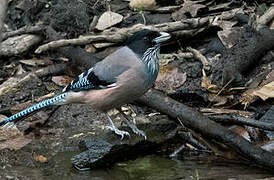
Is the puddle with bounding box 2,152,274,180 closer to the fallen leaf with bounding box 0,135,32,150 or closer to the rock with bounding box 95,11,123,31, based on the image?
the fallen leaf with bounding box 0,135,32,150

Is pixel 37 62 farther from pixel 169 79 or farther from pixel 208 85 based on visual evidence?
pixel 208 85

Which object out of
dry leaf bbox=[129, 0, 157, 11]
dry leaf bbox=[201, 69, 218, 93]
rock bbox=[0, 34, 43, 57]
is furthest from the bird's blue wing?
dry leaf bbox=[129, 0, 157, 11]

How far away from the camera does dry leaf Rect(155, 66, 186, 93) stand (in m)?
7.44

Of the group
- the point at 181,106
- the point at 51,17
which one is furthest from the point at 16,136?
the point at 51,17

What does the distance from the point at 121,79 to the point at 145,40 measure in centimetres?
56

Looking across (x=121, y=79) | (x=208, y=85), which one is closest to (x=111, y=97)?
(x=121, y=79)

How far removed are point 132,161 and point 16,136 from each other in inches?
60.3

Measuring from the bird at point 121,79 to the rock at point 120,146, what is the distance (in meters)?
0.10

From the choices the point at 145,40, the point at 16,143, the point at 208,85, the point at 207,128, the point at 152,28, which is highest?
the point at 145,40

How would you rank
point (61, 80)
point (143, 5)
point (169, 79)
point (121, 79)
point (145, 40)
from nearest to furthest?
point (121, 79) < point (145, 40) < point (169, 79) < point (61, 80) < point (143, 5)

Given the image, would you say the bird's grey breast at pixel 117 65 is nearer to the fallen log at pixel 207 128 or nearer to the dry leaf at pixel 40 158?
the fallen log at pixel 207 128

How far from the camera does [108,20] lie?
871 centimetres

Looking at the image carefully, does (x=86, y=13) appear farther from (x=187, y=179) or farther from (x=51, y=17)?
(x=187, y=179)

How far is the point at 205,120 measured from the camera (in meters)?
5.74
